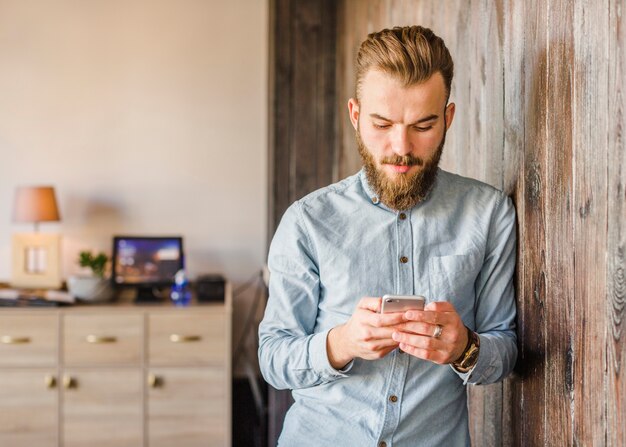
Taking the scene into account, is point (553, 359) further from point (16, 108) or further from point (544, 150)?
point (16, 108)

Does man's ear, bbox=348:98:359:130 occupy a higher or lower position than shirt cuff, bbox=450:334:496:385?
higher

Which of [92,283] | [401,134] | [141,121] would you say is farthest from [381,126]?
[141,121]

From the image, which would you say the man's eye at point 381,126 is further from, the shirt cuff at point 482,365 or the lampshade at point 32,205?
the lampshade at point 32,205

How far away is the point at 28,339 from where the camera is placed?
11.0 feet

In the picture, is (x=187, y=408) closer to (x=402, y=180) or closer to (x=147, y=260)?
(x=147, y=260)

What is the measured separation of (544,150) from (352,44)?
2.11m

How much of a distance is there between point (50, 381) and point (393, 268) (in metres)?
2.55

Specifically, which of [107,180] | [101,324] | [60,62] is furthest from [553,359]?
[60,62]

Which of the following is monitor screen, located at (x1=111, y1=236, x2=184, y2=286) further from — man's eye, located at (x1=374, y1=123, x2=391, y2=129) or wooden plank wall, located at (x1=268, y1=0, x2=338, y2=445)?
man's eye, located at (x1=374, y1=123, x2=391, y2=129)

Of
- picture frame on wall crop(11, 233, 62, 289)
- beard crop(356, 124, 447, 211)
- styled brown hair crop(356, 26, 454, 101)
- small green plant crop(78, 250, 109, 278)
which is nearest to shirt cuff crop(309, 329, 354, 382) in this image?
beard crop(356, 124, 447, 211)

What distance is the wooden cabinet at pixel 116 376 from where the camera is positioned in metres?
3.34

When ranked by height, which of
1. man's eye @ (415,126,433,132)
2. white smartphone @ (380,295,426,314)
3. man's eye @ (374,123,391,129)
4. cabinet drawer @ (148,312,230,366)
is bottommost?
cabinet drawer @ (148,312,230,366)

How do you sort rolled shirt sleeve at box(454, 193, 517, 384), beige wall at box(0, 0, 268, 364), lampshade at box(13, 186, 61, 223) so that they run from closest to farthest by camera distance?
rolled shirt sleeve at box(454, 193, 517, 384) → lampshade at box(13, 186, 61, 223) → beige wall at box(0, 0, 268, 364)

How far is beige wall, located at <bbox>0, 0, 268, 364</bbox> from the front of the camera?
3.94 m
